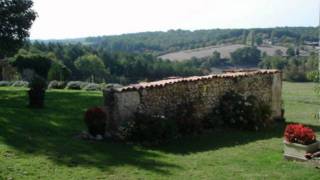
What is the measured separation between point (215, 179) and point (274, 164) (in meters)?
2.05

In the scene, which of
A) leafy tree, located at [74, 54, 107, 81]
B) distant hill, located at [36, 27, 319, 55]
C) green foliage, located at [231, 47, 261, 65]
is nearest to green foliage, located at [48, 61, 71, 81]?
leafy tree, located at [74, 54, 107, 81]

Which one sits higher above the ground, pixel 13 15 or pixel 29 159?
pixel 13 15

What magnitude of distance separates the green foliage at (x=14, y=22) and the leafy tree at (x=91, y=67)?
5476 cm

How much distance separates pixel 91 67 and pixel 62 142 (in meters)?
69.1

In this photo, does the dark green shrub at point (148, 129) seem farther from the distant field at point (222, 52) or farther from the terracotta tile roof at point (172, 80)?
the distant field at point (222, 52)

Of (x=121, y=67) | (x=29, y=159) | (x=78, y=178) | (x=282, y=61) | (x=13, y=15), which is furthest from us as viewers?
(x=121, y=67)

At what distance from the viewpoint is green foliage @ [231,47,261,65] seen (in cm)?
9361

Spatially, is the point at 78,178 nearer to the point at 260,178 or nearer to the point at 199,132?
the point at 260,178

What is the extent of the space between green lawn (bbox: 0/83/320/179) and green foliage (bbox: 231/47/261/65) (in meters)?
78.2

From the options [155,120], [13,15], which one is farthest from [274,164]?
[13,15]

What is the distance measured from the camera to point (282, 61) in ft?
244

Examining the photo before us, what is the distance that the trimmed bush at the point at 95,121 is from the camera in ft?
45.1

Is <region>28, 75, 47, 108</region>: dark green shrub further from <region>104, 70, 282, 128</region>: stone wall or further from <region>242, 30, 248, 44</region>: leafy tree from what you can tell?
<region>242, 30, 248, 44</region>: leafy tree

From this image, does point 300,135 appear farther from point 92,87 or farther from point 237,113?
point 92,87
